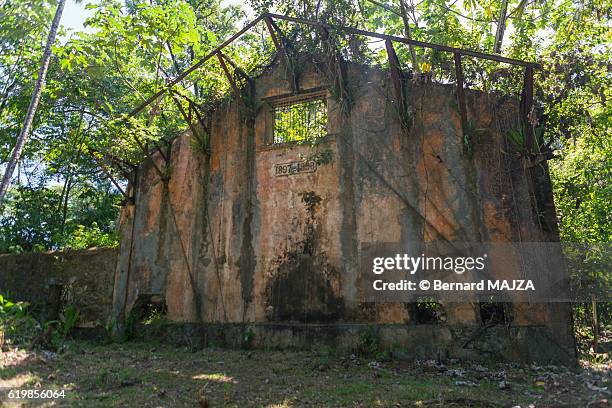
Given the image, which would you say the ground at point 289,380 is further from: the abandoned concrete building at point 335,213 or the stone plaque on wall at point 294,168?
the stone plaque on wall at point 294,168

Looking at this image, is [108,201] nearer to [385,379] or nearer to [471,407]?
[385,379]

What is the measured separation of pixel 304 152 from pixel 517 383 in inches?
200

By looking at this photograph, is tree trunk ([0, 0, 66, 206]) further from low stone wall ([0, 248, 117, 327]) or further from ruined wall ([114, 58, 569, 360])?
ruined wall ([114, 58, 569, 360])

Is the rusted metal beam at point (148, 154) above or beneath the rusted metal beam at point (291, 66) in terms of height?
beneath

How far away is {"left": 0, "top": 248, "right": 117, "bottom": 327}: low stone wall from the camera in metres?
10.4

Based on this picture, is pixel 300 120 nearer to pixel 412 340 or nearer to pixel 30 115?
pixel 412 340

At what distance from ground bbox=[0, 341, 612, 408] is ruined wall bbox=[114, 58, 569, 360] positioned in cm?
101

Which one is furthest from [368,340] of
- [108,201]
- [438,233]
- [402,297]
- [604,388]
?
[108,201]

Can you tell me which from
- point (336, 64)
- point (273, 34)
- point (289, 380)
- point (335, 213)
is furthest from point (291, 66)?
point (289, 380)

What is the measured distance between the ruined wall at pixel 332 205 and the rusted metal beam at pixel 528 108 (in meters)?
0.22

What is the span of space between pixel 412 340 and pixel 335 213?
2471 mm

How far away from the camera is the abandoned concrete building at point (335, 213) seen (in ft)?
24.8

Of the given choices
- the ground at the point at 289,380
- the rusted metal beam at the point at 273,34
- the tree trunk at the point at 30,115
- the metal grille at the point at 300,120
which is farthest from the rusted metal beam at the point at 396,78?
the tree trunk at the point at 30,115

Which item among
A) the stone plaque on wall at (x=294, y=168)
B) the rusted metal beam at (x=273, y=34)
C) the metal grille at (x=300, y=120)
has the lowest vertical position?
the stone plaque on wall at (x=294, y=168)
